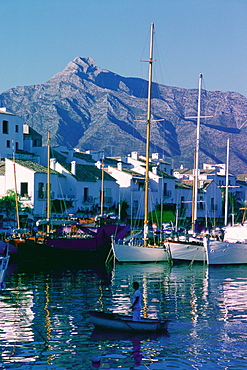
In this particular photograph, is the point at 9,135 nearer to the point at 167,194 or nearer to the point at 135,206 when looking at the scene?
the point at 135,206

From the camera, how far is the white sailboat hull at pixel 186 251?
179 ft

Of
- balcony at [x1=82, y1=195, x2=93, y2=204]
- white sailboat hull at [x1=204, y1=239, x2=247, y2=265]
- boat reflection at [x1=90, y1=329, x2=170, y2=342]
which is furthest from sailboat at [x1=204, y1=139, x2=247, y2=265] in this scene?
boat reflection at [x1=90, y1=329, x2=170, y2=342]

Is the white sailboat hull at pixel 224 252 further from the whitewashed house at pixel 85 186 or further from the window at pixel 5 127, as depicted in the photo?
the window at pixel 5 127

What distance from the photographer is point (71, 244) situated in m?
55.5

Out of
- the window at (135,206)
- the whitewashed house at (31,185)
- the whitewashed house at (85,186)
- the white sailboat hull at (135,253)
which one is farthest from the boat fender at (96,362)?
the window at (135,206)

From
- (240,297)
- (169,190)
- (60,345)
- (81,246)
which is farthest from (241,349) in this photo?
(169,190)

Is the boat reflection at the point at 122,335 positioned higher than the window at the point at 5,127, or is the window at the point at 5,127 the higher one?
the window at the point at 5,127

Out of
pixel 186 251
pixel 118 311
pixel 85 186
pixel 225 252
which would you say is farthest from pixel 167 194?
pixel 118 311

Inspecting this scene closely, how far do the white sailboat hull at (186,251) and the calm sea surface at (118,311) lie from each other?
852 cm

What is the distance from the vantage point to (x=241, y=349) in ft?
71.5

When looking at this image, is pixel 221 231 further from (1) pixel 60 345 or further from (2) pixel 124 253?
(1) pixel 60 345

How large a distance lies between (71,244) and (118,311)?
1058 inches

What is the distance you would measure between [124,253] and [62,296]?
63.5 ft

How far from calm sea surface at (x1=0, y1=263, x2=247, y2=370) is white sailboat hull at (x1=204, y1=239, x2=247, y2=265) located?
26.1ft
